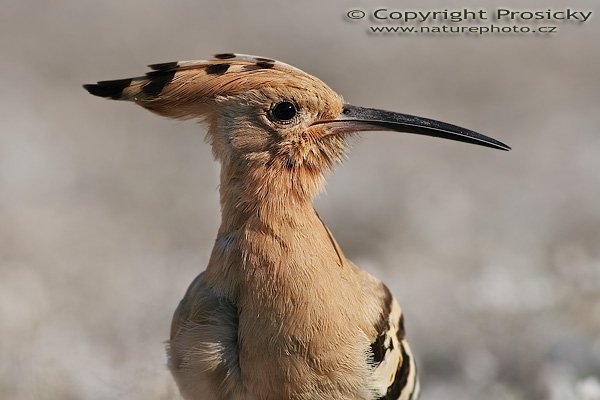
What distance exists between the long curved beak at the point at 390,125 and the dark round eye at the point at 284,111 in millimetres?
95

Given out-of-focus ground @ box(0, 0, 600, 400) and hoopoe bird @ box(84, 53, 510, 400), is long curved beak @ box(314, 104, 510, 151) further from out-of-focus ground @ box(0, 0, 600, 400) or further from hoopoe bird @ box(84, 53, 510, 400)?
out-of-focus ground @ box(0, 0, 600, 400)

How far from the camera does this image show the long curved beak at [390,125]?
2804 mm

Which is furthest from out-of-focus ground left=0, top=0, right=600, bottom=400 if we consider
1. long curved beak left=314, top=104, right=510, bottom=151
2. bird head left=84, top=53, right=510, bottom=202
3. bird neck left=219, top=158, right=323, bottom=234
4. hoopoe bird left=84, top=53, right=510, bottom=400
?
long curved beak left=314, top=104, right=510, bottom=151

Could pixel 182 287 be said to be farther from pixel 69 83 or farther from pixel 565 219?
pixel 69 83

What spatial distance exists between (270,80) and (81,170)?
3576 millimetres

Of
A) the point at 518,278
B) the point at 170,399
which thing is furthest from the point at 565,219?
the point at 170,399

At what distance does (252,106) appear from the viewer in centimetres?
270

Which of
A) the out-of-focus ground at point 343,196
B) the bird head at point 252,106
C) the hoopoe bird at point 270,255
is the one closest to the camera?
the hoopoe bird at point 270,255

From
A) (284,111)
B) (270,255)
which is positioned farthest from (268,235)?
(284,111)

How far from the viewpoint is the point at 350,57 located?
7.12 metres

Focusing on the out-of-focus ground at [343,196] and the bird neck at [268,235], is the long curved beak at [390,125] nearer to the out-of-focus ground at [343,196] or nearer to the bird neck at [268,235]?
the bird neck at [268,235]

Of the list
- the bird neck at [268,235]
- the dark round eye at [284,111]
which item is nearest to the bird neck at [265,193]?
the bird neck at [268,235]

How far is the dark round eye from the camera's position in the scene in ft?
8.86

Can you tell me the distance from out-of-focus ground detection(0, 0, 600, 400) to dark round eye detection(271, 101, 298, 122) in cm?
114
